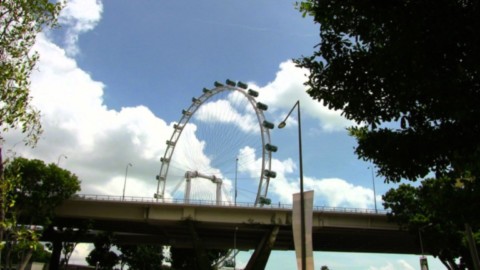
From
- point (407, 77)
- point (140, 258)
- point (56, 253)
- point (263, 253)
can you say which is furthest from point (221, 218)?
point (407, 77)

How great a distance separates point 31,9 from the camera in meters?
11.0

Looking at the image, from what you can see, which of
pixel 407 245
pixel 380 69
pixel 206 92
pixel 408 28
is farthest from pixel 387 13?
pixel 407 245

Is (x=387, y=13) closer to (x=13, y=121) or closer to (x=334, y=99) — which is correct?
(x=334, y=99)

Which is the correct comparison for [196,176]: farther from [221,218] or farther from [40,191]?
[40,191]

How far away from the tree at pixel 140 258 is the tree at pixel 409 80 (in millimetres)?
104079

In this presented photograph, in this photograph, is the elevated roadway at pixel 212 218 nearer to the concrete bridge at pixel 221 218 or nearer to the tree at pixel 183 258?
the concrete bridge at pixel 221 218

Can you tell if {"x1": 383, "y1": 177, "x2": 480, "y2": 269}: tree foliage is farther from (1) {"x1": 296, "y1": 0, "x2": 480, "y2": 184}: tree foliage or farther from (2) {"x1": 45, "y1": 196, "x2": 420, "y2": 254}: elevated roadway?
(1) {"x1": 296, "y1": 0, "x2": 480, "y2": 184}: tree foliage

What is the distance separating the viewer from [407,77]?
385 inches

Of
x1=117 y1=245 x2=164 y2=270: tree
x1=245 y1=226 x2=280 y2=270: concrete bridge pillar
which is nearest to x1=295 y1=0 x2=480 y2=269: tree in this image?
x1=245 y1=226 x2=280 y2=270: concrete bridge pillar

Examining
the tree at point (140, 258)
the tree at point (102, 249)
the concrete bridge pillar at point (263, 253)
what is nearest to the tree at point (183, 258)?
the tree at point (140, 258)

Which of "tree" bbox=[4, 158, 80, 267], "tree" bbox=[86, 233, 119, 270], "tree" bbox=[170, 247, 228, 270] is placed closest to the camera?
"tree" bbox=[4, 158, 80, 267]

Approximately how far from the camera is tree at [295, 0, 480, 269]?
8.95m

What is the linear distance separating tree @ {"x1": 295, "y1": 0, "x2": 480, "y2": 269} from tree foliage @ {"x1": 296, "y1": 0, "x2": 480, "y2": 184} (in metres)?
0.02

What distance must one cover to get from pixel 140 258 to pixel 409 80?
352ft
